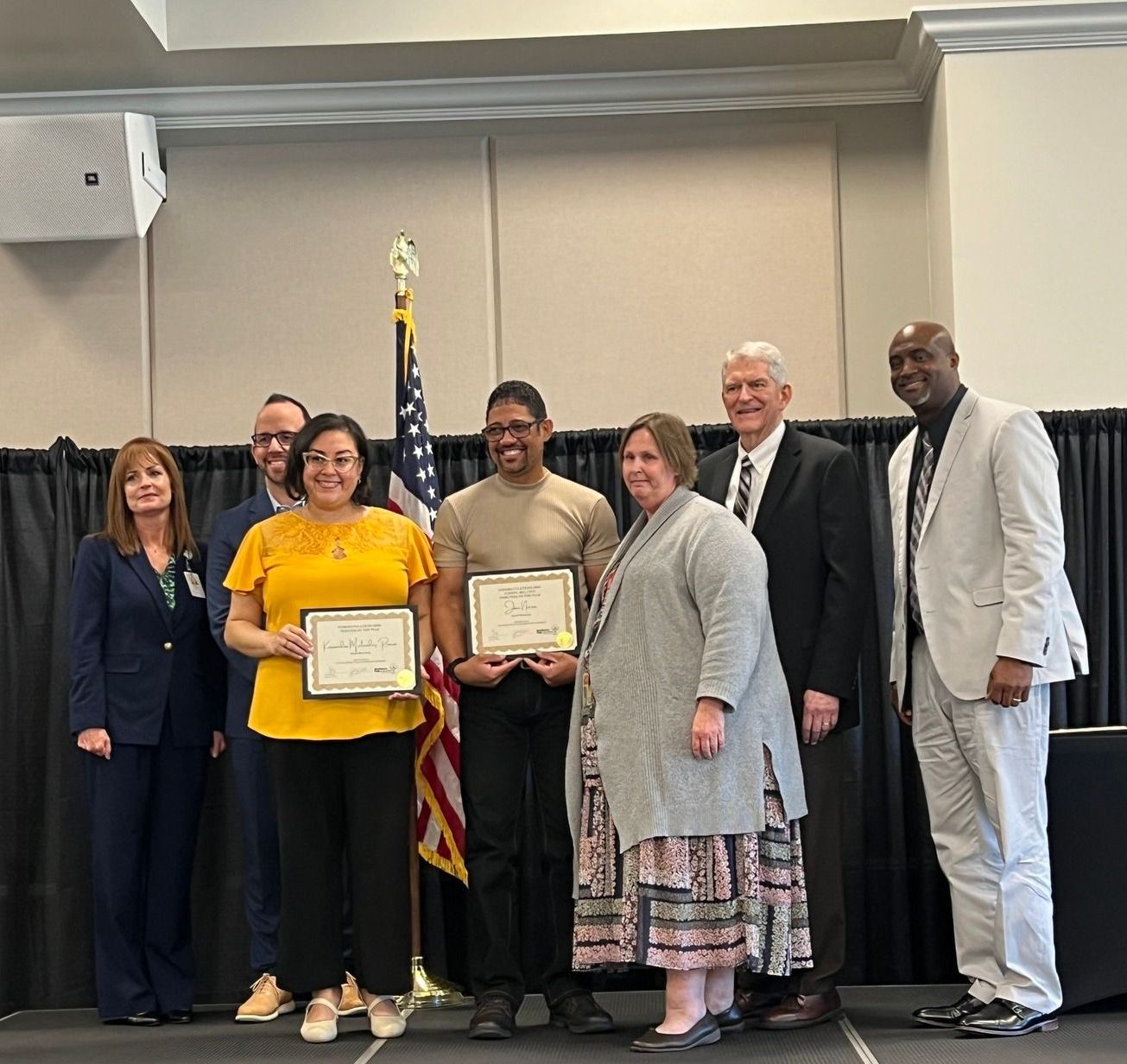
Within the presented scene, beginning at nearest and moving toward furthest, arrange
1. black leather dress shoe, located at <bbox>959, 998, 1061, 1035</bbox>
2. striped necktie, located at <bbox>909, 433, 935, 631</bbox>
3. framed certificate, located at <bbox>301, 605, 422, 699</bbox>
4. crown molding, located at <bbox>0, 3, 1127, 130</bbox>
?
black leather dress shoe, located at <bbox>959, 998, 1061, 1035</bbox> < framed certificate, located at <bbox>301, 605, 422, 699</bbox> < striped necktie, located at <bbox>909, 433, 935, 631</bbox> < crown molding, located at <bbox>0, 3, 1127, 130</bbox>

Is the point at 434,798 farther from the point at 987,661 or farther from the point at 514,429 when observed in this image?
the point at 987,661

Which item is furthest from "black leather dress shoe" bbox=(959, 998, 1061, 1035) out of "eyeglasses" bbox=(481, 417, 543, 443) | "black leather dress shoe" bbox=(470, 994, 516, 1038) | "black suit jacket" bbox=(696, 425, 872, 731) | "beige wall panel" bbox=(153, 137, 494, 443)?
"beige wall panel" bbox=(153, 137, 494, 443)

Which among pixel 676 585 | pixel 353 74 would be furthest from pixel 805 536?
pixel 353 74

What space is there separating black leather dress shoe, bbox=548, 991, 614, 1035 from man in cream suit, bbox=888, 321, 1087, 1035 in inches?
31.5

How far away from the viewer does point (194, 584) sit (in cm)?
401

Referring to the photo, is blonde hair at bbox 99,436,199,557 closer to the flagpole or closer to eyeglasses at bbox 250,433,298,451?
eyeglasses at bbox 250,433,298,451

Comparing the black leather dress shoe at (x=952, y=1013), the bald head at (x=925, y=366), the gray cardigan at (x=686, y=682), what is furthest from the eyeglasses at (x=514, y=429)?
the black leather dress shoe at (x=952, y=1013)

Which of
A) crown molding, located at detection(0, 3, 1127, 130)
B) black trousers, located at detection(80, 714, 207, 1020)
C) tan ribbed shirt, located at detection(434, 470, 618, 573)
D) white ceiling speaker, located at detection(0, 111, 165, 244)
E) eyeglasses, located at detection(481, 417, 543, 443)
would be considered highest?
crown molding, located at detection(0, 3, 1127, 130)

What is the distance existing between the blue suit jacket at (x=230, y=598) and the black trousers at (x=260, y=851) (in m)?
0.07

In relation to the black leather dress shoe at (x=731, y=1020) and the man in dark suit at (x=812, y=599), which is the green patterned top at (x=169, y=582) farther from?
the black leather dress shoe at (x=731, y=1020)

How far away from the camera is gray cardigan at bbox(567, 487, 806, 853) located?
310 centimetres

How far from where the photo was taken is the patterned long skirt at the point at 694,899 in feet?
10.1

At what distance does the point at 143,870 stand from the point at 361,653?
3.62 feet

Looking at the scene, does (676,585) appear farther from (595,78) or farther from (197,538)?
(595,78)
